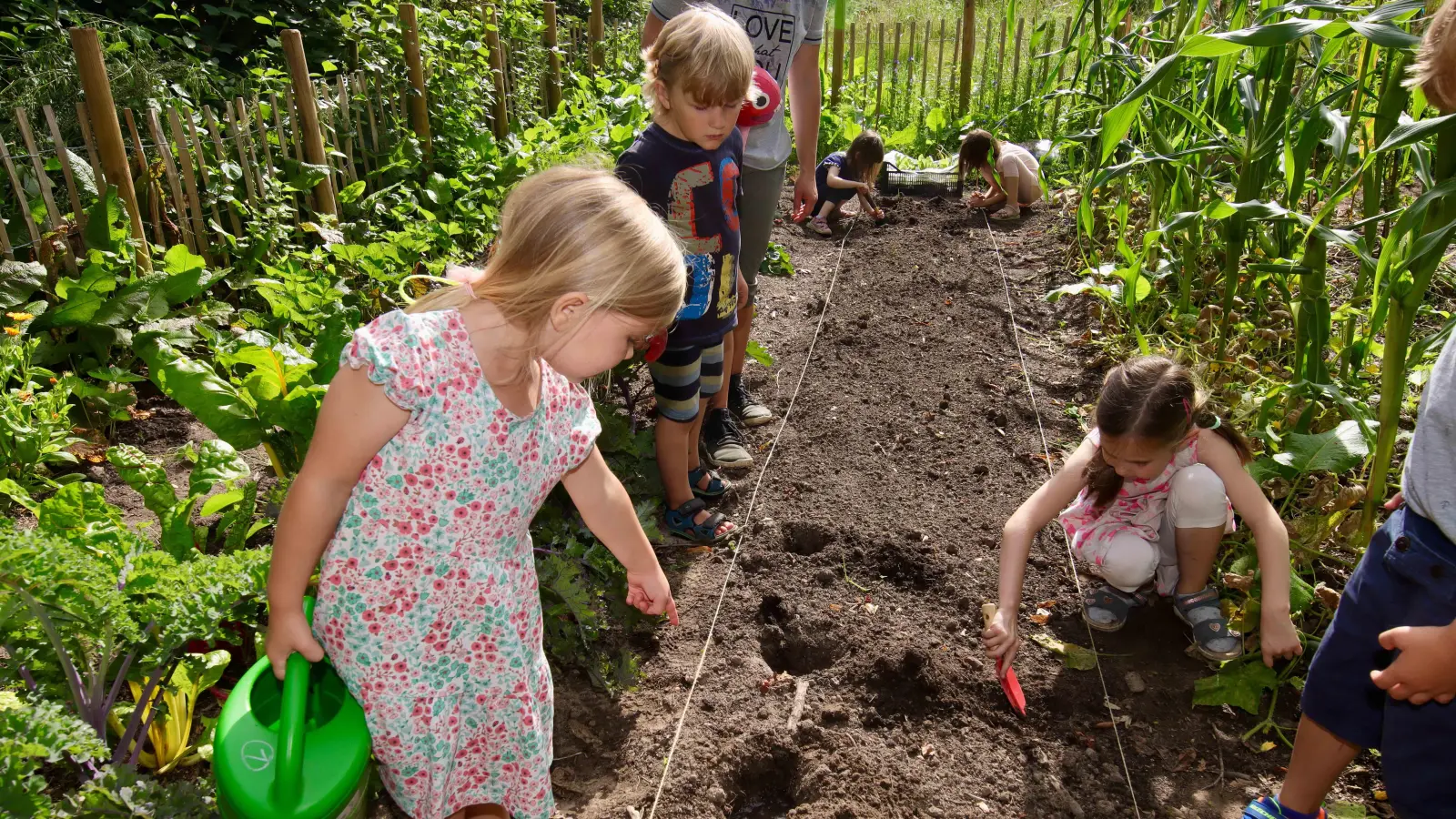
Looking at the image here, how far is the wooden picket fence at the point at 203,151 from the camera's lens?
2988mm

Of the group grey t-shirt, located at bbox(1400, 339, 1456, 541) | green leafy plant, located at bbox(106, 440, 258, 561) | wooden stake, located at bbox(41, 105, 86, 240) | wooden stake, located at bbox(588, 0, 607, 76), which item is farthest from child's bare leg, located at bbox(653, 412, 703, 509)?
wooden stake, located at bbox(588, 0, 607, 76)

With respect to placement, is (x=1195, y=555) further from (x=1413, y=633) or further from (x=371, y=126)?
(x=371, y=126)

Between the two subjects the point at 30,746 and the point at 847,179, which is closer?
the point at 30,746

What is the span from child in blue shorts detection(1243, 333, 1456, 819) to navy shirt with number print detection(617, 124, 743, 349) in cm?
152

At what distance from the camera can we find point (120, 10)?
215 inches

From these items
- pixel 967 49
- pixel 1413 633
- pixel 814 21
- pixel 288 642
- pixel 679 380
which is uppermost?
pixel 814 21

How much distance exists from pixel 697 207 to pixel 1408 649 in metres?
1.71

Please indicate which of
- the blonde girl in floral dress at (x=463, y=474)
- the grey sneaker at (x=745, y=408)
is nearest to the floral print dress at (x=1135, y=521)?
the grey sneaker at (x=745, y=408)

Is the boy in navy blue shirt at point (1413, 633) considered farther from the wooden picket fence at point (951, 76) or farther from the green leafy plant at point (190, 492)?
the wooden picket fence at point (951, 76)

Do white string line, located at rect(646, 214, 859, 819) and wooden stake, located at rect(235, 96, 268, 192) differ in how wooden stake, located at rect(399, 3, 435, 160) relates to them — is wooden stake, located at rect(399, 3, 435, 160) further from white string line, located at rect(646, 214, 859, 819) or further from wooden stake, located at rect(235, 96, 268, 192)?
white string line, located at rect(646, 214, 859, 819)

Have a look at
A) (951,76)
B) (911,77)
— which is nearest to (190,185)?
(911,77)

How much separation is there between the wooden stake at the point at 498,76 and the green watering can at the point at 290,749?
4.53 metres

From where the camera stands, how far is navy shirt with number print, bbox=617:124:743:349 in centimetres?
237

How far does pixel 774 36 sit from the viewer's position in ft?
10.1
